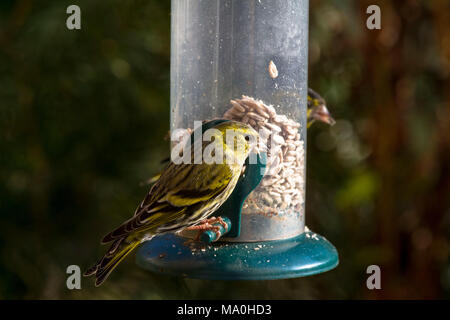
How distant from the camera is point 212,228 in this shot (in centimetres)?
284

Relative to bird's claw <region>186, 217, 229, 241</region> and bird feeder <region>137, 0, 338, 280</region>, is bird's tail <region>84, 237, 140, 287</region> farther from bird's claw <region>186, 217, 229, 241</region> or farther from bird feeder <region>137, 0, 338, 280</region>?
bird's claw <region>186, 217, 229, 241</region>

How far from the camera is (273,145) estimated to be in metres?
Result: 3.04

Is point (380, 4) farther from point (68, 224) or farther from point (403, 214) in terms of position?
point (68, 224)

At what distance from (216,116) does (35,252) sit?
2.46 m

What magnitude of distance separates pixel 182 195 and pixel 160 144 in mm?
2339

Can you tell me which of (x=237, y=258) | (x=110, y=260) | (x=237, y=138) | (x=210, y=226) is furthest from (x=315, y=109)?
(x=110, y=260)

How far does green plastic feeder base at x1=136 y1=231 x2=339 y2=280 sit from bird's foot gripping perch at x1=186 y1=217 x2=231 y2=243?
0.20ft

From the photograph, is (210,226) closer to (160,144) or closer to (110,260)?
(110,260)

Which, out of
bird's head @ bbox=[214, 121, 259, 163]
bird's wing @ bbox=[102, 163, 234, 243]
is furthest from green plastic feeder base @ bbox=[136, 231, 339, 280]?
bird's head @ bbox=[214, 121, 259, 163]

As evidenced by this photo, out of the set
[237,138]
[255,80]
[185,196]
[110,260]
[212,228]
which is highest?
[255,80]

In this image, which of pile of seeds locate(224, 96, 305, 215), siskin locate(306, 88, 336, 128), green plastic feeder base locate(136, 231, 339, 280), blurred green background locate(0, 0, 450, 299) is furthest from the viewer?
blurred green background locate(0, 0, 450, 299)

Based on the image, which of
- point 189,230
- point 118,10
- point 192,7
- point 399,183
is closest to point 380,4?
point 399,183

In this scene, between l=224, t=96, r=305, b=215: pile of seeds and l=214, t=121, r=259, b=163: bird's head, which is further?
l=224, t=96, r=305, b=215: pile of seeds

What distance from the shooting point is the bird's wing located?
275 centimetres
